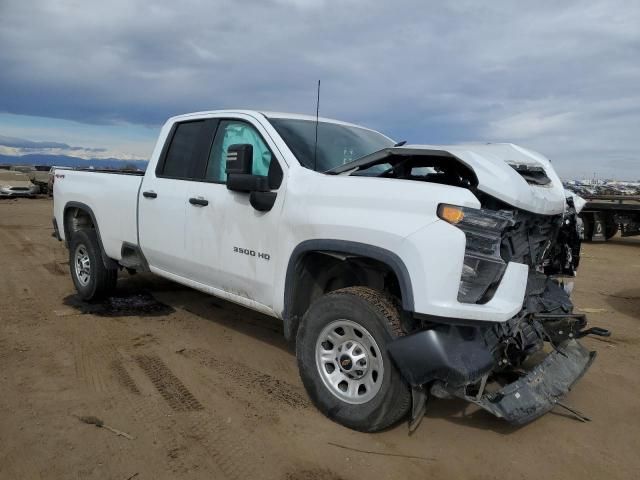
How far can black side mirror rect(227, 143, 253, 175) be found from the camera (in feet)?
12.5

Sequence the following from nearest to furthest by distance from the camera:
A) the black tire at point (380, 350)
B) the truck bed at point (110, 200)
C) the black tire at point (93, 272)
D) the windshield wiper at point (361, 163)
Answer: the black tire at point (380, 350)
the windshield wiper at point (361, 163)
the truck bed at point (110, 200)
the black tire at point (93, 272)

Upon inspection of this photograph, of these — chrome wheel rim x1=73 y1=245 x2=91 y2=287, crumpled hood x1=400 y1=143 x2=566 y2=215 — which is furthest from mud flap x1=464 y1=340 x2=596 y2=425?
chrome wheel rim x1=73 y1=245 x2=91 y2=287

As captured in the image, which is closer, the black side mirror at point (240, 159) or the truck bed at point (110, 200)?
the black side mirror at point (240, 159)

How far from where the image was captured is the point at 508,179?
3221mm

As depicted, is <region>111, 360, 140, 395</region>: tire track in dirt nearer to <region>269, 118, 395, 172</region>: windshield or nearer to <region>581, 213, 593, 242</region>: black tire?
<region>269, 118, 395, 172</region>: windshield

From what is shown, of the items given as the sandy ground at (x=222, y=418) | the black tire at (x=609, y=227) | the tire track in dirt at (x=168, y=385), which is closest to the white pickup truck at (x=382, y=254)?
the sandy ground at (x=222, y=418)

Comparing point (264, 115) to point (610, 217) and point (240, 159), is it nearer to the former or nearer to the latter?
point (240, 159)

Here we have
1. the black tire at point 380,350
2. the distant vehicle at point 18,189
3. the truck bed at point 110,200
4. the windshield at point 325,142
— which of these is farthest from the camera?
the distant vehicle at point 18,189

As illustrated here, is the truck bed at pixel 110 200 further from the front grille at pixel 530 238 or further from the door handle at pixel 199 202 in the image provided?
the front grille at pixel 530 238

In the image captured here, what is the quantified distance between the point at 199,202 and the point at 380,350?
6.91 feet

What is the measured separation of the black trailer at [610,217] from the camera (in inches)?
511

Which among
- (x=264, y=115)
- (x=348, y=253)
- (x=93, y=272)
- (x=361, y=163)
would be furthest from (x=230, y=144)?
(x=93, y=272)

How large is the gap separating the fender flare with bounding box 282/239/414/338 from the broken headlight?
0.29 metres

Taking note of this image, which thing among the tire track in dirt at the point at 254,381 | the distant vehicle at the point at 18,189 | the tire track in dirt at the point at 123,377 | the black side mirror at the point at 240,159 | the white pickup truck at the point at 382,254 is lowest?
the distant vehicle at the point at 18,189
